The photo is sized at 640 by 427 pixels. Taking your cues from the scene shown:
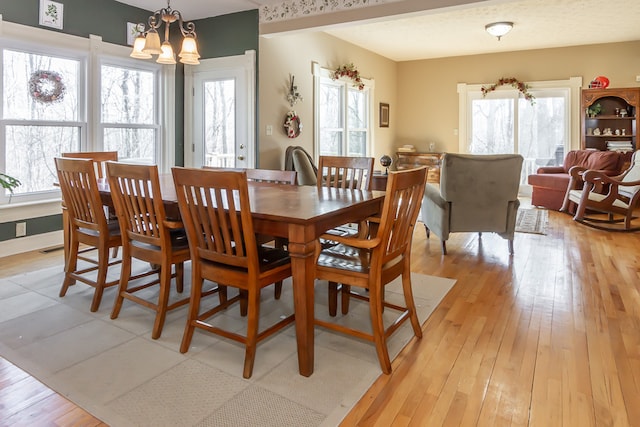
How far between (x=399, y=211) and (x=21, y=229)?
12.5ft

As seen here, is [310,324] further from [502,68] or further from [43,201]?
[502,68]

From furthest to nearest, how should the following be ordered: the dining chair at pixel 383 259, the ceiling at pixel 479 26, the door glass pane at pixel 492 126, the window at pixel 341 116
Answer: the door glass pane at pixel 492 126 < the window at pixel 341 116 < the ceiling at pixel 479 26 < the dining chair at pixel 383 259

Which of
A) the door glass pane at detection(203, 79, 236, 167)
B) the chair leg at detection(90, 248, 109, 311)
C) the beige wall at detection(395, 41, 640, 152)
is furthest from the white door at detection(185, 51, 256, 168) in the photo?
the beige wall at detection(395, 41, 640, 152)

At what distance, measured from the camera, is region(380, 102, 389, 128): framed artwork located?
28.0ft

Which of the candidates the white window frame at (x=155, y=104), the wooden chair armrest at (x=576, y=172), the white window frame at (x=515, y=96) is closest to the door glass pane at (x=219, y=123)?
the white window frame at (x=155, y=104)

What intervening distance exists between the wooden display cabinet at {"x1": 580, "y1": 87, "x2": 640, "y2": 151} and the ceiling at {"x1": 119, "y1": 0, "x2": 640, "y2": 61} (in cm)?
90

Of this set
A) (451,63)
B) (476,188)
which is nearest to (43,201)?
(476,188)

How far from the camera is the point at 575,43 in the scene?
7508 mm

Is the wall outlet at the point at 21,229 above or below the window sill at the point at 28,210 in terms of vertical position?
below

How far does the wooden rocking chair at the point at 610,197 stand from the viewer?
5291 mm

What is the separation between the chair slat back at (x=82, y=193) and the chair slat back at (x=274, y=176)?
1.15m

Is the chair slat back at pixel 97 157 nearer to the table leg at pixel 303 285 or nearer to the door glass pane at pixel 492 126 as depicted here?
the table leg at pixel 303 285

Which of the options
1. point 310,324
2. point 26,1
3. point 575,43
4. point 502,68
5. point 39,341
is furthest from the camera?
point 502,68

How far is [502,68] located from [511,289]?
6.32 meters
